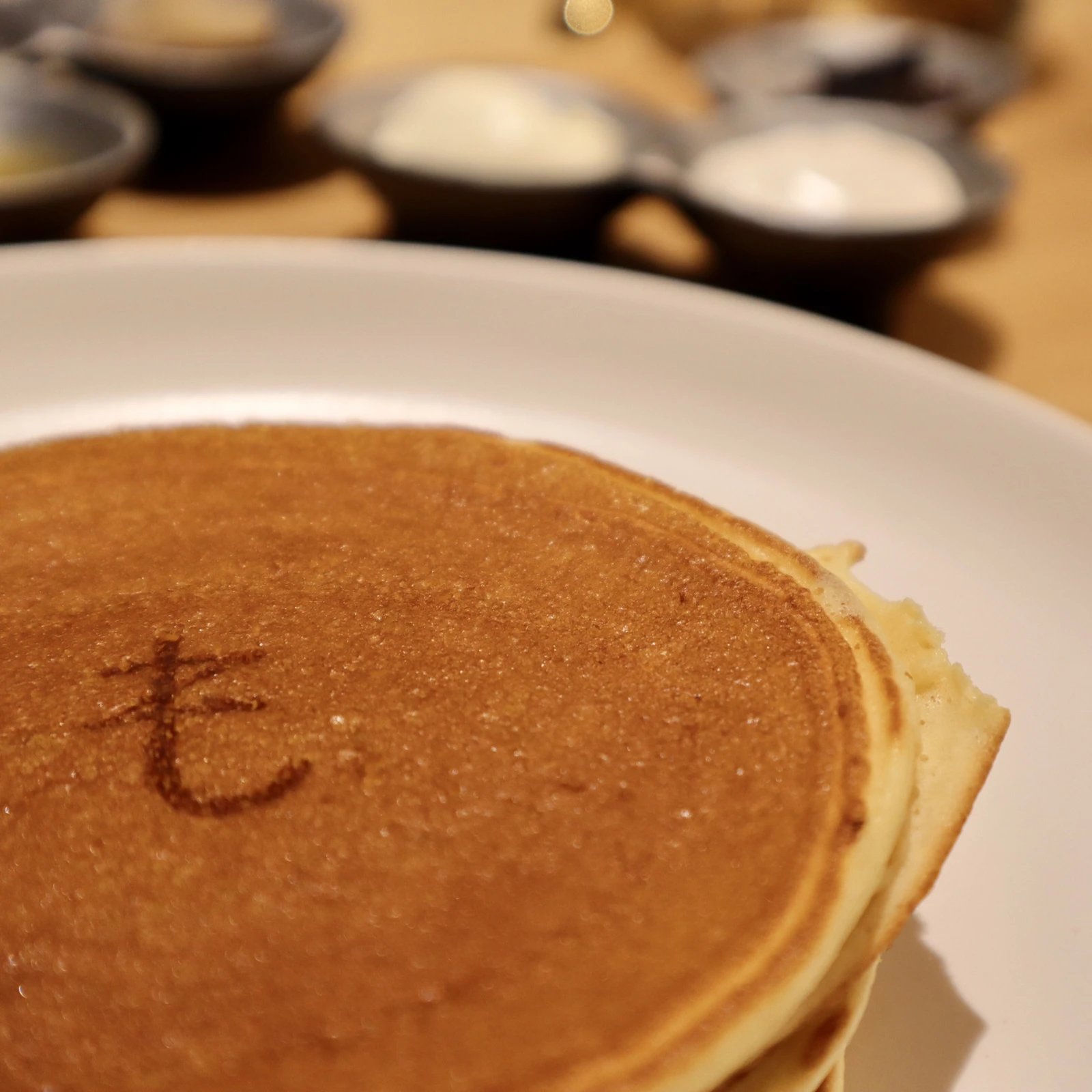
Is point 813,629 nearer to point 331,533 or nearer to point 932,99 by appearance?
point 331,533

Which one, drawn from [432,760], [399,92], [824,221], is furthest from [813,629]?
[399,92]

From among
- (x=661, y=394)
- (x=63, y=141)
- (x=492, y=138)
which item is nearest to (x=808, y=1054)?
(x=661, y=394)

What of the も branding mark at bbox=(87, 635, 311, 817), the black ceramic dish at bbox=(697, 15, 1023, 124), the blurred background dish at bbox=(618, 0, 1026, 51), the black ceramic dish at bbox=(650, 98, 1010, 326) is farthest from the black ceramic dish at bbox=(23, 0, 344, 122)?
the も branding mark at bbox=(87, 635, 311, 817)

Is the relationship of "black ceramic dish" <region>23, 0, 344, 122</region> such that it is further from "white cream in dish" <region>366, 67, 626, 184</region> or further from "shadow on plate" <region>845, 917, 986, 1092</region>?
"shadow on plate" <region>845, 917, 986, 1092</region>

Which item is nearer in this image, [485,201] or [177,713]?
[177,713]

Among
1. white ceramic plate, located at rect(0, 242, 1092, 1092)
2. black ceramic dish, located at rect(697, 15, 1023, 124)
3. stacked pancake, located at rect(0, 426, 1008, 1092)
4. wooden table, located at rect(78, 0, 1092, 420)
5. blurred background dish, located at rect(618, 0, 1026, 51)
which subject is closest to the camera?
stacked pancake, located at rect(0, 426, 1008, 1092)

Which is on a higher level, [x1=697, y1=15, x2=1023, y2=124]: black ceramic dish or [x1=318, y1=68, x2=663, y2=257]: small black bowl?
[x1=697, y1=15, x2=1023, y2=124]: black ceramic dish

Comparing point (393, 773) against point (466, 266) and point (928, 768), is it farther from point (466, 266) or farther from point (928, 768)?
point (466, 266)
